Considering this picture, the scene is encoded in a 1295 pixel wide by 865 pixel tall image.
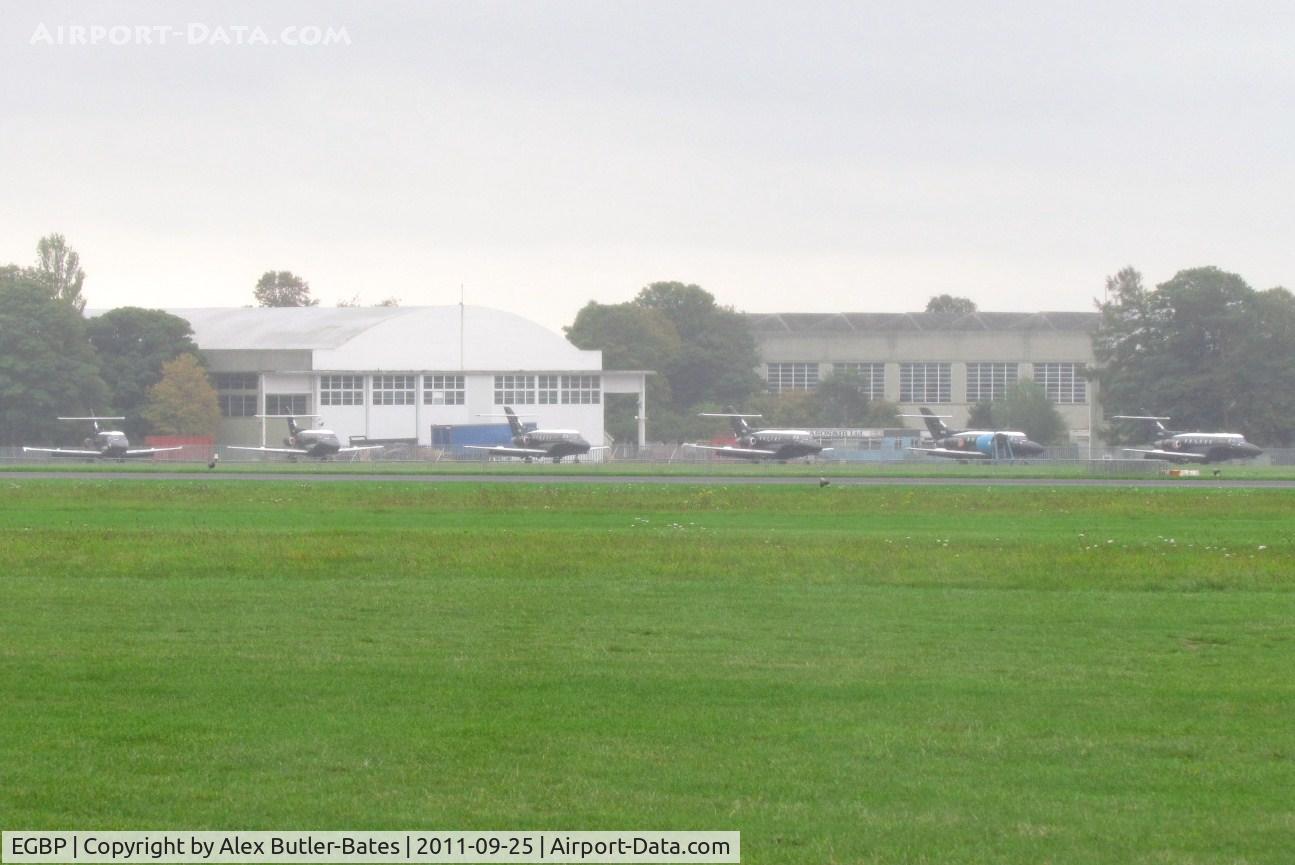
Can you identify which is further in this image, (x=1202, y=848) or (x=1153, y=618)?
(x=1153, y=618)

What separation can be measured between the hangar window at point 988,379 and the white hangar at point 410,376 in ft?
98.3

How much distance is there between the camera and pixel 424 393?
354ft

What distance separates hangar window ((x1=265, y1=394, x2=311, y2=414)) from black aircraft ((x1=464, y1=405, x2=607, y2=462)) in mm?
16771

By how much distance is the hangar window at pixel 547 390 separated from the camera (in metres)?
111

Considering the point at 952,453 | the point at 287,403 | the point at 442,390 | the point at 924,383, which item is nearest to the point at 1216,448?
the point at 952,453

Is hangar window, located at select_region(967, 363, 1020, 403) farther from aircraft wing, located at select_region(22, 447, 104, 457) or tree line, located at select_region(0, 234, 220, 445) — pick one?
aircraft wing, located at select_region(22, 447, 104, 457)

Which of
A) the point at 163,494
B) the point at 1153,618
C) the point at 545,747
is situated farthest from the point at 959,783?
the point at 163,494

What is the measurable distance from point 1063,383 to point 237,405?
64.8 m

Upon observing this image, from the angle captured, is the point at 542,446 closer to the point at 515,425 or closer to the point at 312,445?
the point at 515,425

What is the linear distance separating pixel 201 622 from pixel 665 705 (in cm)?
710

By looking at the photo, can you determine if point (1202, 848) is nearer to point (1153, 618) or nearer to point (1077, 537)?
point (1153, 618)

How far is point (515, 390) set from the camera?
111 meters

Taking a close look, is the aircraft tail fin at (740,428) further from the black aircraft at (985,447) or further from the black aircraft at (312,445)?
the black aircraft at (312,445)

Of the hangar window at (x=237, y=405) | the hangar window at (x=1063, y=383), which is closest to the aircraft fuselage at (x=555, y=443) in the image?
the hangar window at (x=237, y=405)
